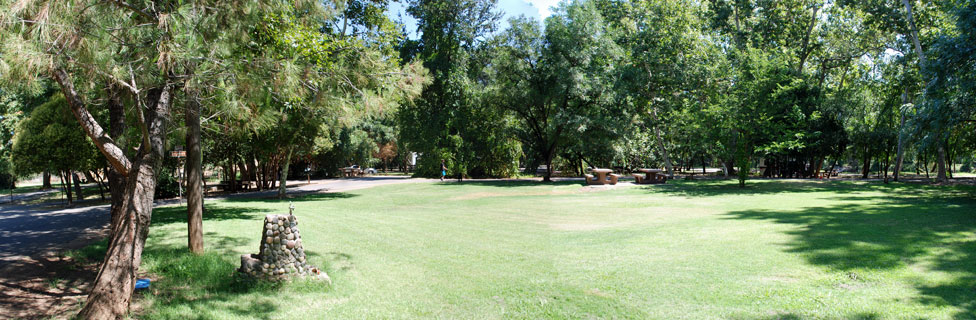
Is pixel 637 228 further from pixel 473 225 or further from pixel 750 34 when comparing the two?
pixel 750 34

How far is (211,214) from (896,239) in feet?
47.1

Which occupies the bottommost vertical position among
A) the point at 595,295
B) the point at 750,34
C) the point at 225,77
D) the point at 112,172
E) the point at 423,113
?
the point at 595,295

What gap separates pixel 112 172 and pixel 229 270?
261 centimetres

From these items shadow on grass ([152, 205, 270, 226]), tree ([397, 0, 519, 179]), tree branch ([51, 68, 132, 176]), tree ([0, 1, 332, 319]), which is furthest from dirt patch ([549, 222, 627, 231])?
tree ([397, 0, 519, 179])

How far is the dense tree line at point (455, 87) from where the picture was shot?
4.93 meters

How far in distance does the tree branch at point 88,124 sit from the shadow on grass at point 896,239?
7992 millimetres

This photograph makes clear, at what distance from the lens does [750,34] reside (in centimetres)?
2655

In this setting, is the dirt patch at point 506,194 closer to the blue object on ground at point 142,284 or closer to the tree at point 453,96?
the tree at point 453,96

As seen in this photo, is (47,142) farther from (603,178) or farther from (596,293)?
(603,178)

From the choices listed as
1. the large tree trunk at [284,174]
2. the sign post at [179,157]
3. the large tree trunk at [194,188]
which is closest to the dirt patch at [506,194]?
the large tree trunk at [284,174]

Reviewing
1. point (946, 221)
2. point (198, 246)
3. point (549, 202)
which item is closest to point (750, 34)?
point (549, 202)

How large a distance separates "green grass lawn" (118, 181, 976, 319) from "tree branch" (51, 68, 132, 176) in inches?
63.2

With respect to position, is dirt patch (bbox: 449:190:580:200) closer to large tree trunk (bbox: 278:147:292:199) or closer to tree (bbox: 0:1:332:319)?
large tree trunk (bbox: 278:147:292:199)

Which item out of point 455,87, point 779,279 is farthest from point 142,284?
point 455,87
